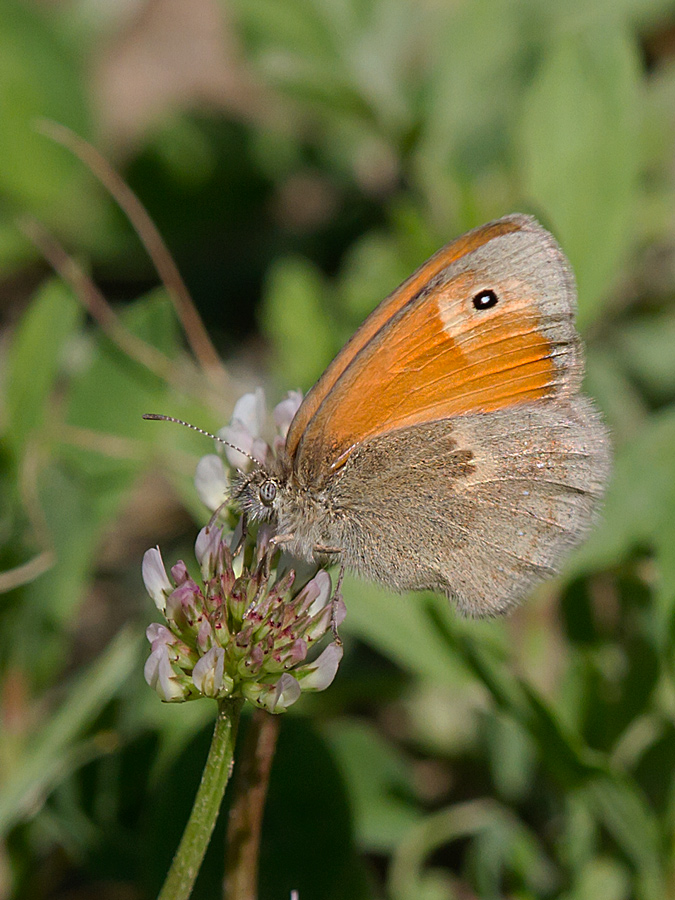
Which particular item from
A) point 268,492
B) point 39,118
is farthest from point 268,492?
point 39,118

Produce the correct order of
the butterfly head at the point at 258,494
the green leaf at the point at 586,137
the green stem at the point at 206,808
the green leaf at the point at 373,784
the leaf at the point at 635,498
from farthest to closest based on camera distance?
the green leaf at the point at 586,137
the green leaf at the point at 373,784
the leaf at the point at 635,498
the butterfly head at the point at 258,494
the green stem at the point at 206,808

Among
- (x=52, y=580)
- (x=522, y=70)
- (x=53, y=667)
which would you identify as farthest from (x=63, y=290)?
(x=522, y=70)

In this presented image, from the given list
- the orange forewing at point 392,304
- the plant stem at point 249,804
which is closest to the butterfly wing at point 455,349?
the orange forewing at point 392,304

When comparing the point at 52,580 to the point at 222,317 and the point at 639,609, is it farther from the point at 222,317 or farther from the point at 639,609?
the point at 222,317

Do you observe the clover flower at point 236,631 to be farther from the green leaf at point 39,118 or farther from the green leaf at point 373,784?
the green leaf at point 39,118

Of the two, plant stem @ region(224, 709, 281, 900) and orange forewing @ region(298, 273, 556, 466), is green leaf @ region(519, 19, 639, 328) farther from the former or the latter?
plant stem @ region(224, 709, 281, 900)
